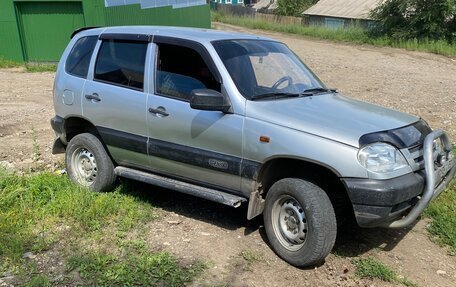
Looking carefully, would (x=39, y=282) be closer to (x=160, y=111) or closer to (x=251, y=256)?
(x=251, y=256)

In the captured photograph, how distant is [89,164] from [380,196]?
11.3ft

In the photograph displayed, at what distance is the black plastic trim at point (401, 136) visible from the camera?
12.6 ft

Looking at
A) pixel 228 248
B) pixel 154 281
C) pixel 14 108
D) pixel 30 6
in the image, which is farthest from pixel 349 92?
pixel 30 6

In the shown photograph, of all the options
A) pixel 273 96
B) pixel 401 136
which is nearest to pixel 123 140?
pixel 273 96

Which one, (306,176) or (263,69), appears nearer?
(306,176)

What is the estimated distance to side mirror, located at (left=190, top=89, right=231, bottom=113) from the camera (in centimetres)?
426

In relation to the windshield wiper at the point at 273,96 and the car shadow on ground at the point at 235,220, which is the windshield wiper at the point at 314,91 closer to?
the windshield wiper at the point at 273,96

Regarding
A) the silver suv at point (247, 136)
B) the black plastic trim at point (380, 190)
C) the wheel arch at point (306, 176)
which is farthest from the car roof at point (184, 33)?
the black plastic trim at point (380, 190)

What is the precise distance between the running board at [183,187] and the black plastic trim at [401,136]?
129 cm

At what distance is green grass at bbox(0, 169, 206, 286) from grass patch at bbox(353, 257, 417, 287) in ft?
4.48

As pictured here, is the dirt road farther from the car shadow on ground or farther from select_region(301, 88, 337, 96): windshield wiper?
select_region(301, 88, 337, 96): windshield wiper

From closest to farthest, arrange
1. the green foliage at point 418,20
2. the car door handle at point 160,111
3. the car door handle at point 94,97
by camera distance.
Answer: the car door handle at point 160,111, the car door handle at point 94,97, the green foliage at point 418,20

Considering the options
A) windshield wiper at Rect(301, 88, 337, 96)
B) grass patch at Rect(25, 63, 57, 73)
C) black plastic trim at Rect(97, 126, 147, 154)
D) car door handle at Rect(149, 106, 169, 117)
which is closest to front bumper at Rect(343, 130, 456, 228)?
windshield wiper at Rect(301, 88, 337, 96)

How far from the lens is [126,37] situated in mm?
5293
